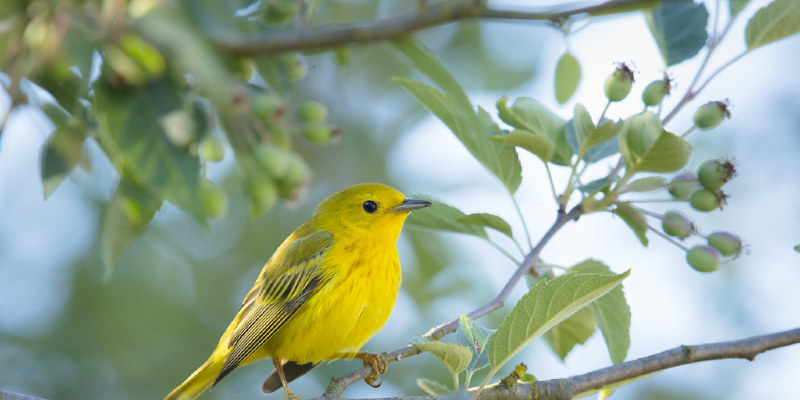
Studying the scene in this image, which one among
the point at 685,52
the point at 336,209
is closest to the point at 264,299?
the point at 336,209

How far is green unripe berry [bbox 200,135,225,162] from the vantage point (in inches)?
64.7

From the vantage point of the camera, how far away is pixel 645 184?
287cm

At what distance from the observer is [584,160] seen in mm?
2930

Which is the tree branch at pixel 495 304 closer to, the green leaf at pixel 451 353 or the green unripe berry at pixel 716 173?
the green leaf at pixel 451 353

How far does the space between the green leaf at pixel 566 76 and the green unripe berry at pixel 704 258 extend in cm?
79

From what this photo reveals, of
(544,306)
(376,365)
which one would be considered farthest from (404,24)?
(376,365)

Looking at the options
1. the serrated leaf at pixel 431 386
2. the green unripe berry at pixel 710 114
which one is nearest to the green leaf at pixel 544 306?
the serrated leaf at pixel 431 386

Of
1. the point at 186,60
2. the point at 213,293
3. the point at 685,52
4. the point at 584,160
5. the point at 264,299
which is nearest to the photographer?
the point at 186,60

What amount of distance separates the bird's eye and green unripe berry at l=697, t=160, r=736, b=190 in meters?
2.30

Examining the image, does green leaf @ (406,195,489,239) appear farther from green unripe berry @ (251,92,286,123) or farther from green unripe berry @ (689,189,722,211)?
green unripe berry @ (251,92,286,123)

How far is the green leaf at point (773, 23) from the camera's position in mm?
2578

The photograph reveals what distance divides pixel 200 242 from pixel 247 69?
637 centimetres

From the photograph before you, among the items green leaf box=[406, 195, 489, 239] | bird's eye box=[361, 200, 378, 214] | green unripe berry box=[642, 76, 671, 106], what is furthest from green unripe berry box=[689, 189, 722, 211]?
bird's eye box=[361, 200, 378, 214]

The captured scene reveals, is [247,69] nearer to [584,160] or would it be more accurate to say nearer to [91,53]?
[91,53]
